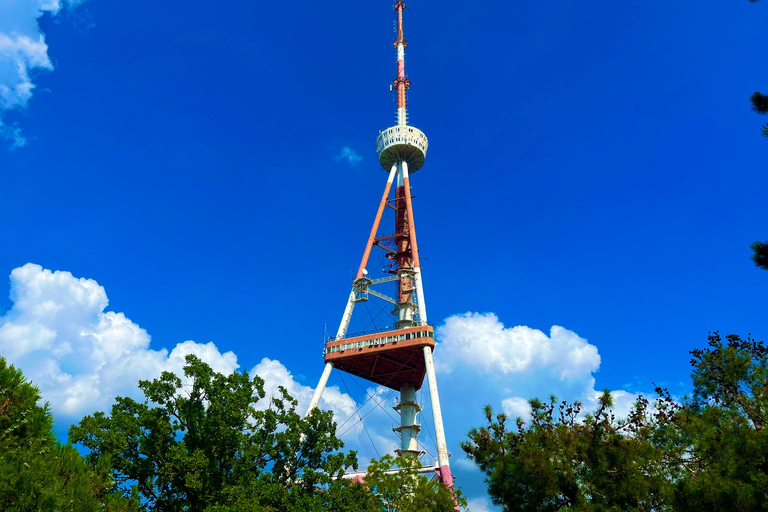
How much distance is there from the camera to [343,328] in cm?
4509

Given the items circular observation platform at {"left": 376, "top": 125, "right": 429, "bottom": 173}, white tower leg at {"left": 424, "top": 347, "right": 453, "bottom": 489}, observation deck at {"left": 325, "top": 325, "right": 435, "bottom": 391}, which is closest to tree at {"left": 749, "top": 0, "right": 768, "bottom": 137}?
white tower leg at {"left": 424, "top": 347, "right": 453, "bottom": 489}

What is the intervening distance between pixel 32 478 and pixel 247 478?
1290 cm

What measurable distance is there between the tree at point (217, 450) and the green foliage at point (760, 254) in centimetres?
1884

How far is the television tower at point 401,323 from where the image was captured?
41469mm

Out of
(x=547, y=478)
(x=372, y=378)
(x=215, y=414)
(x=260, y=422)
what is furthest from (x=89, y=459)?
(x=372, y=378)

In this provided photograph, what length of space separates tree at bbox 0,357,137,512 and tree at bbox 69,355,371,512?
21.4 feet

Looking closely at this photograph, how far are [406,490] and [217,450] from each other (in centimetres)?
939

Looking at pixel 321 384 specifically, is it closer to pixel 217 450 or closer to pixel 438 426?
pixel 438 426

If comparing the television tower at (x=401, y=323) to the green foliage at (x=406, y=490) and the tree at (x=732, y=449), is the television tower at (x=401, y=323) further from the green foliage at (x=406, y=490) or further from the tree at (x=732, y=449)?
the tree at (x=732, y=449)

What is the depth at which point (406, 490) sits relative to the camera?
2667 centimetres

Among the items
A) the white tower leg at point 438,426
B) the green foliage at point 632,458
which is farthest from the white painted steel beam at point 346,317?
the green foliage at point 632,458

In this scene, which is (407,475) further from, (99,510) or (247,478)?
(99,510)

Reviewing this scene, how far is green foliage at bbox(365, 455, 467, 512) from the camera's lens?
922 inches

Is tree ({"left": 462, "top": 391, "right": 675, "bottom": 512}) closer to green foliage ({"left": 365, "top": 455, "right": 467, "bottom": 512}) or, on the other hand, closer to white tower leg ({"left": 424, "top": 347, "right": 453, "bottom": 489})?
green foliage ({"left": 365, "top": 455, "right": 467, "bottom": 512})
